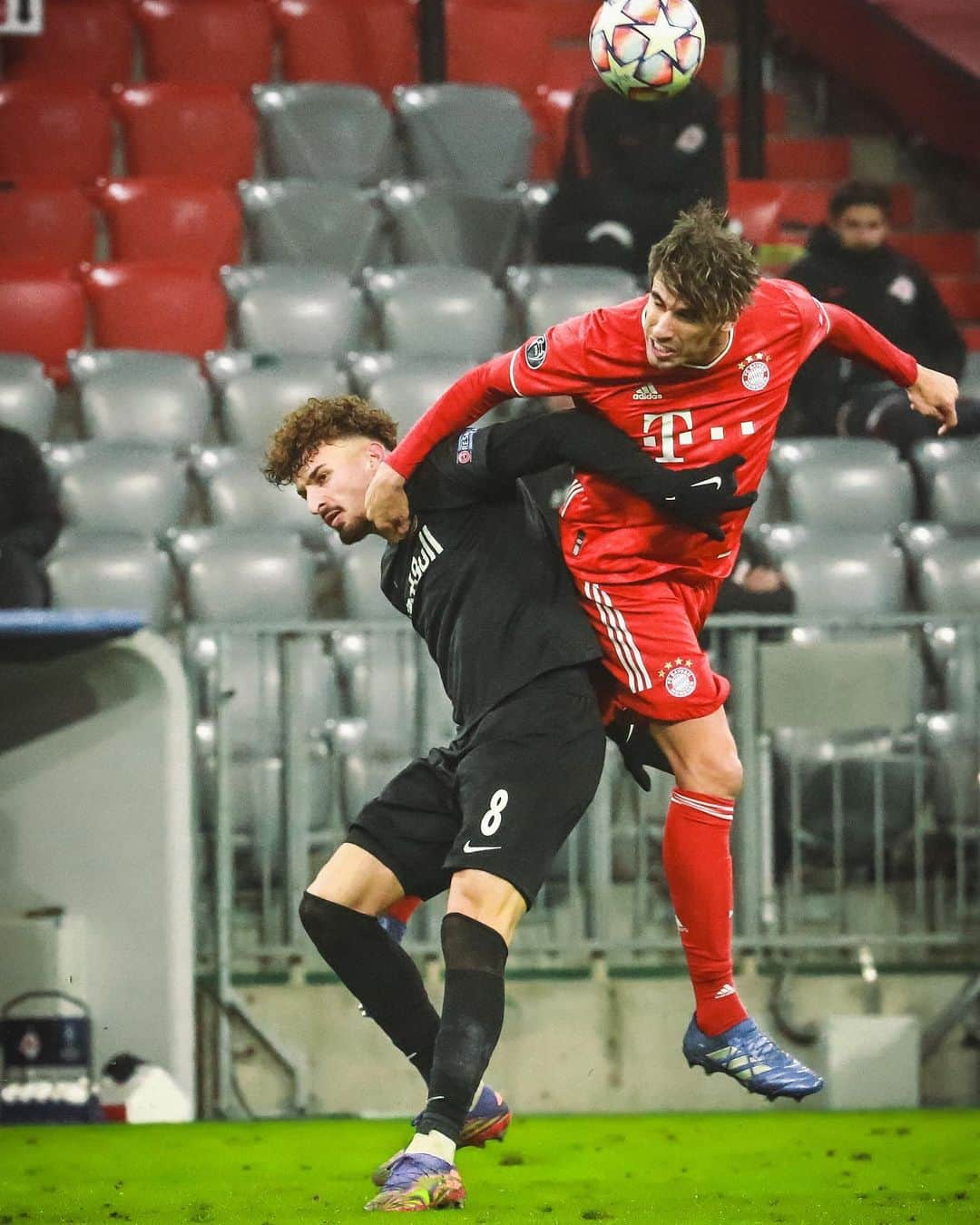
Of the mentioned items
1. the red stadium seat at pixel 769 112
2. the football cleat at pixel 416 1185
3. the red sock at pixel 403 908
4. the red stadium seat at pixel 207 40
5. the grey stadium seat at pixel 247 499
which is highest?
the red stadium seat at pixel 207 40

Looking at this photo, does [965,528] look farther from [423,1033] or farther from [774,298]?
[423,1033]

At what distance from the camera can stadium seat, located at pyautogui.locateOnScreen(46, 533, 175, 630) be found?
21.0 ft

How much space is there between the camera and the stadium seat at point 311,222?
805cm

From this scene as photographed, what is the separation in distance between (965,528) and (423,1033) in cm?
381

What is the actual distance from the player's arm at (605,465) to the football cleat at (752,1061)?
3.18 feet

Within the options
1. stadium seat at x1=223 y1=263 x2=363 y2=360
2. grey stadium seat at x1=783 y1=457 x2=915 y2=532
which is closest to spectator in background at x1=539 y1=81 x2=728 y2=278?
stadium seat at x1=223 y1=263 x2=363 y2=360

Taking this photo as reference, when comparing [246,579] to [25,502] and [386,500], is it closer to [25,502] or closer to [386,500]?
[25,502]

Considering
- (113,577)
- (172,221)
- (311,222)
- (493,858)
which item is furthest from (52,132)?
(493,858)

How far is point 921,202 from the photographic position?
962 centimetres

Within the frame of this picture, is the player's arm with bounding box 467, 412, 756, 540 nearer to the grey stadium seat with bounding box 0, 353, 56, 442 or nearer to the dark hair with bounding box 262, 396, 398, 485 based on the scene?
the dark hair with bounding box 262, 396, 398, 485

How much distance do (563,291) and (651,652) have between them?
3.99 meters

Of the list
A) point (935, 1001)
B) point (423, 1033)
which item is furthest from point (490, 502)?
point (935, 1001)

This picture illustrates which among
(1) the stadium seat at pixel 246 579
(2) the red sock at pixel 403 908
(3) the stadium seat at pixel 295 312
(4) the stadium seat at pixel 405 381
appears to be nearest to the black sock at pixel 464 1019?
(2) the red sock at pixel 403 908

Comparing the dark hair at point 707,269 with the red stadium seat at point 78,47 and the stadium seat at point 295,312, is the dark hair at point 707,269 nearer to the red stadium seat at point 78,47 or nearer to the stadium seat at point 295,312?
the stadium seat at point 295,312
